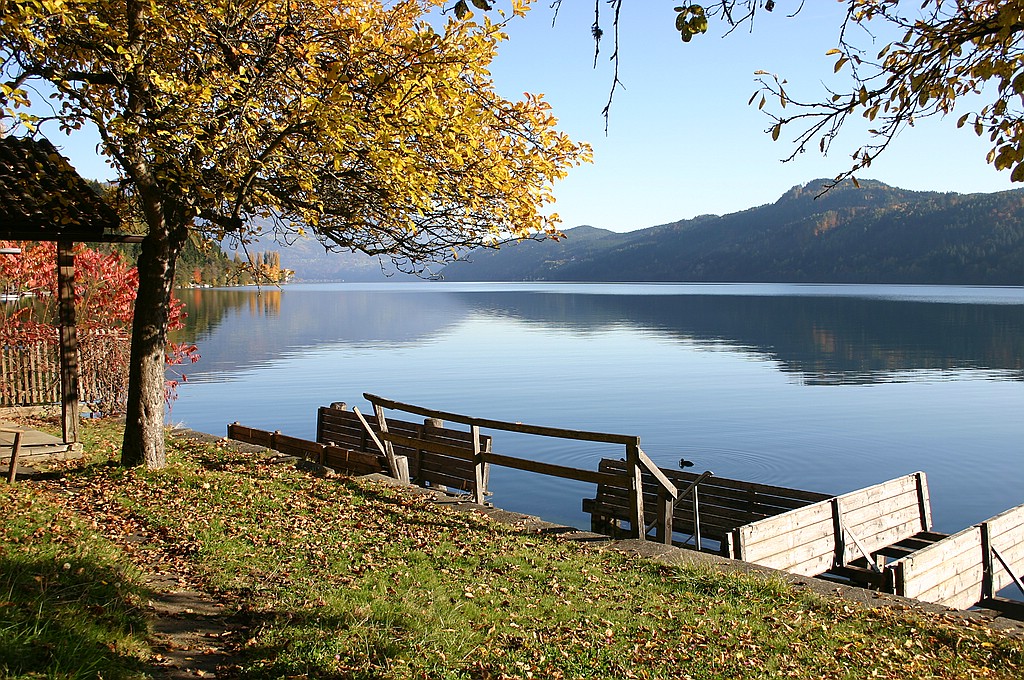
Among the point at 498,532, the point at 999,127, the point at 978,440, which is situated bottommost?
the point at 978,440

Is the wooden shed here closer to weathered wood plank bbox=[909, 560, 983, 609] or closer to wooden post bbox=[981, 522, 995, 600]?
weathered wood plank bbox=[909, 560, 983, 609]

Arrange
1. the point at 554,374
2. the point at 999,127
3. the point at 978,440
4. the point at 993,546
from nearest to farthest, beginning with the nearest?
1. the point at 999,127
2. the point at 993,546
3. the point at 978,440
4. the point at 554,374

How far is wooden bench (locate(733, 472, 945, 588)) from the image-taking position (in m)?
11.8

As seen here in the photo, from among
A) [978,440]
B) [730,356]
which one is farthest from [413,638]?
[730,356]

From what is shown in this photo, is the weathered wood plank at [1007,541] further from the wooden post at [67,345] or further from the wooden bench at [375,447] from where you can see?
the wooden post at [67,345]

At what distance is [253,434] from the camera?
16422 mm

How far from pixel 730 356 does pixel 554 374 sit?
15953 mm

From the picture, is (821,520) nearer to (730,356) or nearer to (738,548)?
(738,548)

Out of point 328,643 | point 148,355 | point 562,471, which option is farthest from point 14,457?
point 562,471

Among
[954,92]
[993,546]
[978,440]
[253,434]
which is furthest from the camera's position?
[978,440]

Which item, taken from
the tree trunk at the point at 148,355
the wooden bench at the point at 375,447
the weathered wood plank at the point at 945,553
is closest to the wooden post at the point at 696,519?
the weathered wood plank at the point at 945,553

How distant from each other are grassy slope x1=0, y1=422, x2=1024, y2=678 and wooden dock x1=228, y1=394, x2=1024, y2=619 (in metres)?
1.73

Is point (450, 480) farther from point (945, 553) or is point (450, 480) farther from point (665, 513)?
point (945, 553)

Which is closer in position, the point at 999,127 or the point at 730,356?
the point at 999,127
